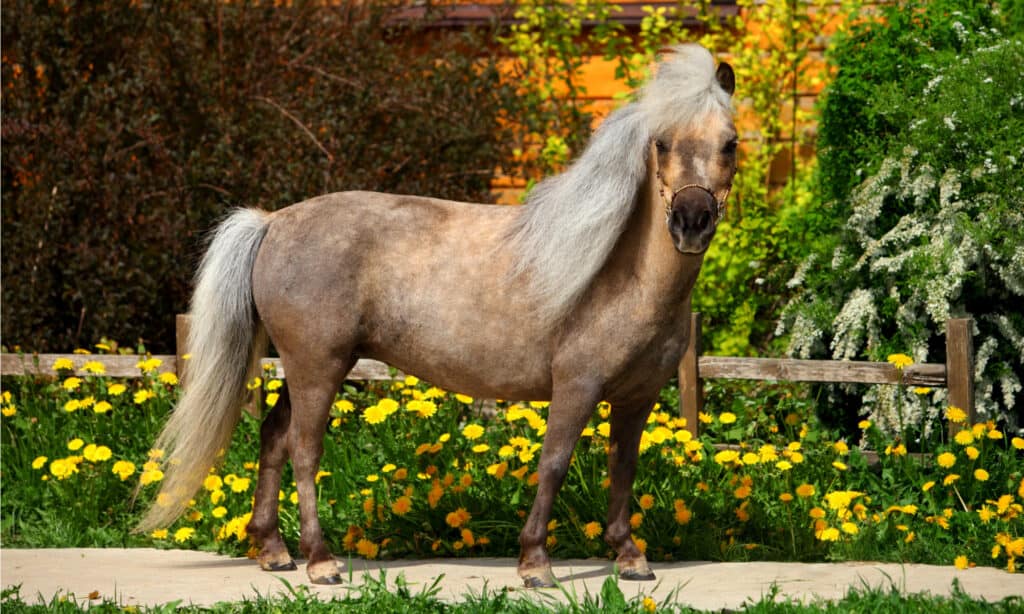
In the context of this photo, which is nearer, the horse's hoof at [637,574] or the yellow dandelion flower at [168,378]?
the horse's hoof at [637,574]

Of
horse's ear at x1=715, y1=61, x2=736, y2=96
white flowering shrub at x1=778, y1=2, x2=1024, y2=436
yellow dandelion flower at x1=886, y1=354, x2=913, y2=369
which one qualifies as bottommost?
yellow dandelion flower at x1=886, y1=354, x2=913, y2=369

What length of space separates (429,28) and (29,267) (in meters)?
4.30

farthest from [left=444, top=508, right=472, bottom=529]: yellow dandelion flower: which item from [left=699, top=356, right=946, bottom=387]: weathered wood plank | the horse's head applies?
[left=699, top=356, right=946, bottom=387]: weathered wood plank

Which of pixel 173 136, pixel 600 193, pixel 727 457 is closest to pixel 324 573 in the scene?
pixel 600 193

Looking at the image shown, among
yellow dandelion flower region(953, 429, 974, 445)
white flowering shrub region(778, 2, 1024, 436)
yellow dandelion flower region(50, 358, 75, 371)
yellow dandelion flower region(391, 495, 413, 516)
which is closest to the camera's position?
yellow dandelion flower region(391, 495, 413, 516)

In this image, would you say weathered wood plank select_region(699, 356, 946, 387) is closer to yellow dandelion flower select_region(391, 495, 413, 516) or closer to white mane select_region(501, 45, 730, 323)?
yellow dandelion flower select_region(391, 495, 413, 516)

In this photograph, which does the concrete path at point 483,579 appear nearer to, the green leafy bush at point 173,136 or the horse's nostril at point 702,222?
the horse's nostril at point 702,222

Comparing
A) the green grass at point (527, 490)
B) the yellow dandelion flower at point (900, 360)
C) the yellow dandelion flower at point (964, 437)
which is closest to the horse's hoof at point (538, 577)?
the green grass at point (527, 490)

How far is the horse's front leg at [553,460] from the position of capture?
5.02 m

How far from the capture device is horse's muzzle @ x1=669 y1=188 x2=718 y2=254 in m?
4.56

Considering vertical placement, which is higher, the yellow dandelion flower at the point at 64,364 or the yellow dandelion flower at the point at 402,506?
the yellow dandelion flower at the point at 64,364

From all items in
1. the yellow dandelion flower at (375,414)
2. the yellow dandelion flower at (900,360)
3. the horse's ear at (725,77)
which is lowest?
the yellow dandelion flower at (375,414)

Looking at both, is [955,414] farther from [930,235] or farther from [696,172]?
[696,172]

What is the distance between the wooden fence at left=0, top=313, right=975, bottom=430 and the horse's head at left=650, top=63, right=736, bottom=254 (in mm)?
1564
